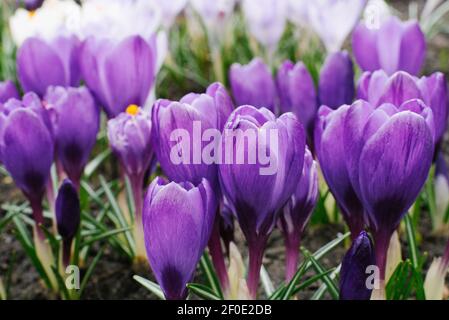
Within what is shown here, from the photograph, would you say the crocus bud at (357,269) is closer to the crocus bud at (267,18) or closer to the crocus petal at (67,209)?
the crocus petal at (67,209)

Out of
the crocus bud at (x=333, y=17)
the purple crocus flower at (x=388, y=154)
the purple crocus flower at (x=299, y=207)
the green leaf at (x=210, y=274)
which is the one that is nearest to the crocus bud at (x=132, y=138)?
the green leaf at (x=210, y=274)

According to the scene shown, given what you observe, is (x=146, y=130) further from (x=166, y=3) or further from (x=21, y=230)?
(x=166, y=3)

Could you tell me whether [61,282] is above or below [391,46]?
below

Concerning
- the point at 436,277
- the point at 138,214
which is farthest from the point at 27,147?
the point at 436,277

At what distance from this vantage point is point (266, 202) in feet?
4.03

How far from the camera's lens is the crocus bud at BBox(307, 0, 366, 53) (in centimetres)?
235

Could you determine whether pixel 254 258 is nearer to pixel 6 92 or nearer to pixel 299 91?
pixel 299 91

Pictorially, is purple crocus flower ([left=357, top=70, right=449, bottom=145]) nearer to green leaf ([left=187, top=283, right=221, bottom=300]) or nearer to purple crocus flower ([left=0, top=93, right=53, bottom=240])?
green leaf ([left=187, top=283, right=221, bottom=300])

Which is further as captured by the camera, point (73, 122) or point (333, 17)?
point (333, 17)

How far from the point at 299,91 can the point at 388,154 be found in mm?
669

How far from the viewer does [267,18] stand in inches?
105

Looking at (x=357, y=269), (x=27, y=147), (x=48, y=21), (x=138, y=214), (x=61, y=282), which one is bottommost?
(x=61, y=282)

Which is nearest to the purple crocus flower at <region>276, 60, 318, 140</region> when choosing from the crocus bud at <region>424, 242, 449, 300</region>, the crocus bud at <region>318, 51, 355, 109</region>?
the crocus bud at <region>318, 51, 355, 109</region>

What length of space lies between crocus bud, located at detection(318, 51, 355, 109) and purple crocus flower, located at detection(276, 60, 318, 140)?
0.03 m
